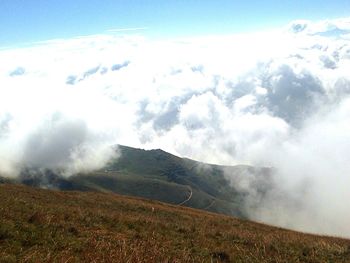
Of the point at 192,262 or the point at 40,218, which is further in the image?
the point at 40,218

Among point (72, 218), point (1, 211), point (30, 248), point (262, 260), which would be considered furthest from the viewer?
point (72, 218)

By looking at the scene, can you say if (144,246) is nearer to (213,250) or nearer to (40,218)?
(213,250)

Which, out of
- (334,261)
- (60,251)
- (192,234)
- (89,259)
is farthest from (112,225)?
(334,261)

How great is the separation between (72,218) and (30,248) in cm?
718

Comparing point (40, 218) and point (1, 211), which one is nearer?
point (40, 218)

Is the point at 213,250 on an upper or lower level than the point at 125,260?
lower

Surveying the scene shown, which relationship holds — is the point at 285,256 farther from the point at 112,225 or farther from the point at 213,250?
the point at 112,225

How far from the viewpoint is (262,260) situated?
13.4m

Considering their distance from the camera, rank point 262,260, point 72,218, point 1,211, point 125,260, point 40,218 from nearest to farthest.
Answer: point 125,260, point 262,260, point 40,218, point 1,211, point 72,218

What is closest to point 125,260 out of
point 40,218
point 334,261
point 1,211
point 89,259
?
point 89,259

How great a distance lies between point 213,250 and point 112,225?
6204 millimetres

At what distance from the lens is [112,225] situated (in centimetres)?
1919

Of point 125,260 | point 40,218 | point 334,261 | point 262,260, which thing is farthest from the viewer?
point 40,218

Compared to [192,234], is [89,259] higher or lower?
higher
